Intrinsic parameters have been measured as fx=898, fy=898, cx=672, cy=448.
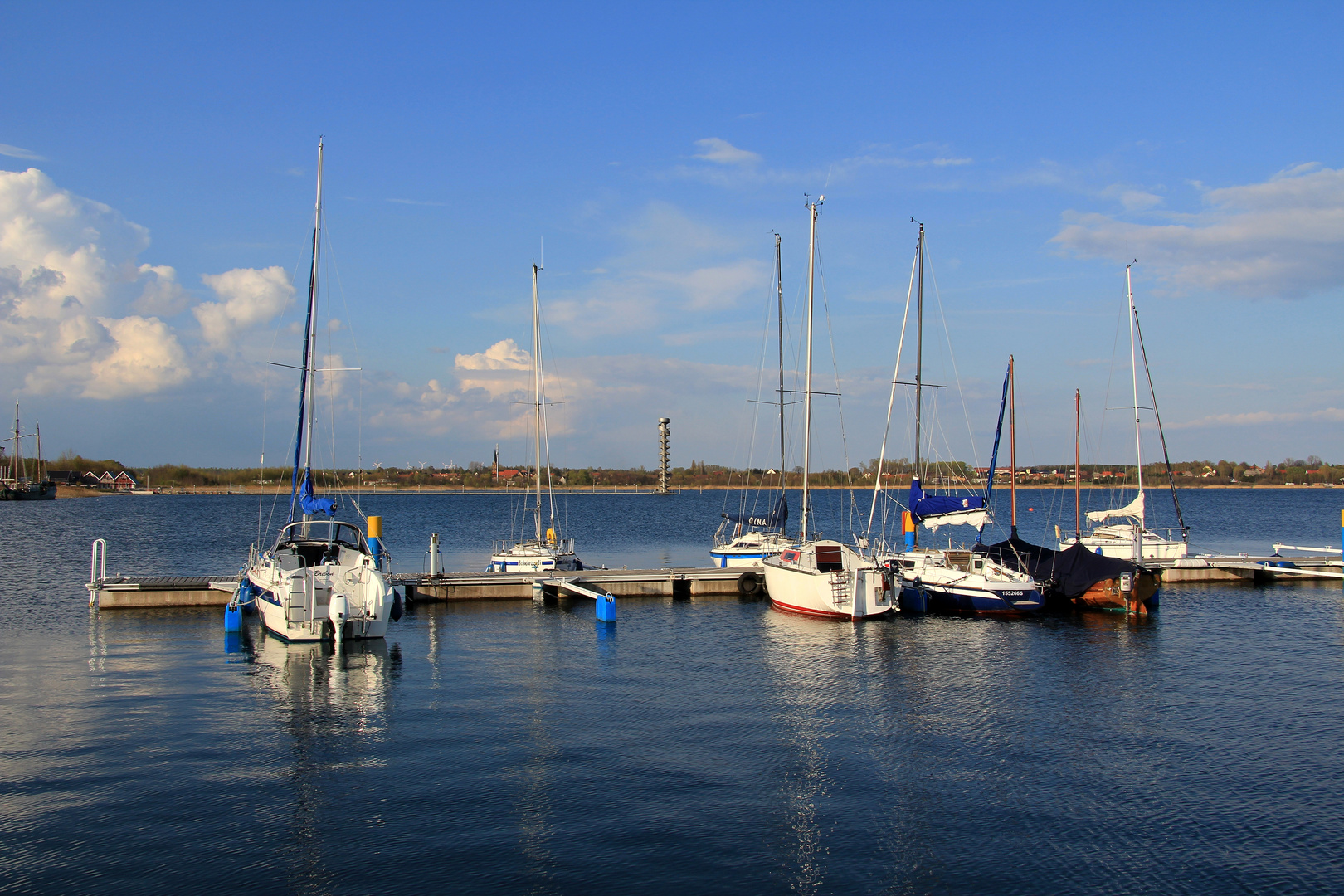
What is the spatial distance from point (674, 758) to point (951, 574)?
20801 millimetres

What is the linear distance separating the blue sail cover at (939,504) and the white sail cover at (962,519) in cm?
11

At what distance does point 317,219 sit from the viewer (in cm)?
3269

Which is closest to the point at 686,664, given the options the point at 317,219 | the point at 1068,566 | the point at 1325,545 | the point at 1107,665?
the point at 1107,665

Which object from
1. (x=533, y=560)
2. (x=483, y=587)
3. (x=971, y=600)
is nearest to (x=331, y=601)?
(x=483, y=587)

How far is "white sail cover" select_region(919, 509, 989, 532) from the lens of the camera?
34.8 metres

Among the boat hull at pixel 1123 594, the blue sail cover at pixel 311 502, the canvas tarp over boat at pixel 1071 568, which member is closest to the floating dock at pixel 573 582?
the blue sail cover at pixel 311 502

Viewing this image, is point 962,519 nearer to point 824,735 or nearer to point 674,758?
point 824,735

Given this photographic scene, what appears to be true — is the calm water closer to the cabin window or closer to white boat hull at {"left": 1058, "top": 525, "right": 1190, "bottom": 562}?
the cabin window

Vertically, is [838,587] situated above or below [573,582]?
above

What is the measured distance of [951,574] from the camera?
3397cm

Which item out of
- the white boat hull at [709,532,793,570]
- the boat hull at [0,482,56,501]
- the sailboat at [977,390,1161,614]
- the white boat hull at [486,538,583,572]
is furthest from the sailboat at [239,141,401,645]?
the boat hull at [0,482,56,501]

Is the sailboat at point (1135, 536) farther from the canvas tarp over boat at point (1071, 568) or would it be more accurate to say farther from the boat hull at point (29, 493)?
the boat hull at point (29, 493)

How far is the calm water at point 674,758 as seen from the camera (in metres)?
11.8

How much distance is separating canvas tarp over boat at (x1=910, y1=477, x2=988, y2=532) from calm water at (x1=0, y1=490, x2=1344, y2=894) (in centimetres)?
551
